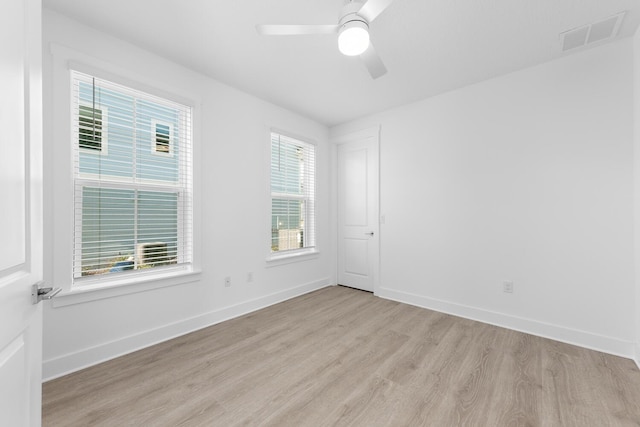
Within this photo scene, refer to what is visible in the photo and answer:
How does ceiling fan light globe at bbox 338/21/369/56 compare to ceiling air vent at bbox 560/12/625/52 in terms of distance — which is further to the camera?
ceiling air vent at bbox 560/12/625/52

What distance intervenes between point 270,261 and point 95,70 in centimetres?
248

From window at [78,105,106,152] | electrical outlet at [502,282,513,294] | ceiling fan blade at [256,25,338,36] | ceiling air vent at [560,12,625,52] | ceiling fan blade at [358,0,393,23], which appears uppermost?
ceiling air vent at [560,12,625,52]

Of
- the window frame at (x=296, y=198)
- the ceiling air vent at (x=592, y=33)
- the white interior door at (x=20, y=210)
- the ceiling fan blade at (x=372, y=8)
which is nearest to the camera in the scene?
the white interior door at (x=20, y=210)

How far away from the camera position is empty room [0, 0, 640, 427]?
1.61 m

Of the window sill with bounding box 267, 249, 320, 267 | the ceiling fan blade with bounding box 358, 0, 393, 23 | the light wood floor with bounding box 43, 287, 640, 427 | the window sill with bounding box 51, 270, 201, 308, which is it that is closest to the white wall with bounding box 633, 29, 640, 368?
the light wood floor with bounding box 43, 287, 640, 427

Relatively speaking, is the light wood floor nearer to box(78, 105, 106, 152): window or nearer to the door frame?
the door frame

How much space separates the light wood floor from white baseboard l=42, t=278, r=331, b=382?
82mm

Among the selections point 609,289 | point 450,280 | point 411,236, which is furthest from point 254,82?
point 609,289

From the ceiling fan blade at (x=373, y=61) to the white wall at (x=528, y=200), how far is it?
1658 mm

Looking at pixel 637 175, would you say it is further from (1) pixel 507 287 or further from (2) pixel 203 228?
(2) pixel 203 228

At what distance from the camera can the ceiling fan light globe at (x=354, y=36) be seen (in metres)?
1.50

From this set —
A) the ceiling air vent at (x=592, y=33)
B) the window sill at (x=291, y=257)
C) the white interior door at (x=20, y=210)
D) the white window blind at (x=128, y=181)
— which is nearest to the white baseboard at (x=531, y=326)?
the window sill at (x=291, y=257)

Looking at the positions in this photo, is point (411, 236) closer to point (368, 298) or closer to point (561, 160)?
point (368, 298)

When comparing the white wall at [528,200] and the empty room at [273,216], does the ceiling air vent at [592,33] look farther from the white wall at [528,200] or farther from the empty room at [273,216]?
the white wall at [528,200]
